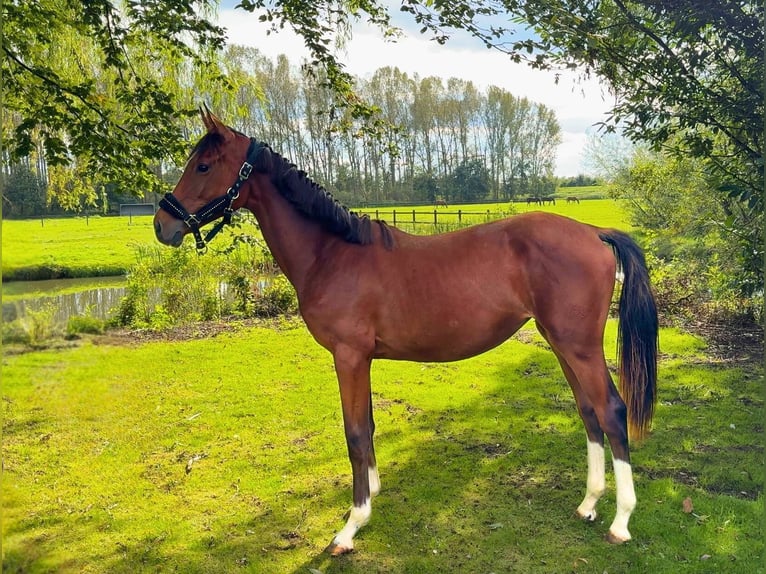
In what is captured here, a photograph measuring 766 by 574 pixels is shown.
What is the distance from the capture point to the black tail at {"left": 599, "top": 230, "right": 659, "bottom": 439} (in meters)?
2.78

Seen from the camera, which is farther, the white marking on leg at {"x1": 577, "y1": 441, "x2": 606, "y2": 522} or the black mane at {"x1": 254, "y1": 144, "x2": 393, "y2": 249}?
the white marking on leg at {"x1": 577, "y1": 441, "x2": 606, "y2": 522}

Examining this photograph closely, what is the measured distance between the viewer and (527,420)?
4.18 metres

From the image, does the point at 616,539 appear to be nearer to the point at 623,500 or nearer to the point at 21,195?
the point at 623,500

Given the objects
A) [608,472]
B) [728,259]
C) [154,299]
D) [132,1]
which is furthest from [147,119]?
[728,259]

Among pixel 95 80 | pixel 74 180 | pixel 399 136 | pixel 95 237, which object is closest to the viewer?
pixel 95 80

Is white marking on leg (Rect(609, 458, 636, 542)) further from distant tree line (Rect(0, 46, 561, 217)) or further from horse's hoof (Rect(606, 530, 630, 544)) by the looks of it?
distant tree line (Rect(0, 46, 561, 217))

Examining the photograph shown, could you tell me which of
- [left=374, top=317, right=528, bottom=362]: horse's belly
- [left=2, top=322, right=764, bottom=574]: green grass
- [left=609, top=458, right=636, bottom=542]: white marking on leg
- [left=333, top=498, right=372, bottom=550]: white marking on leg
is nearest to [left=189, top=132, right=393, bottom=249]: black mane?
[left=374, top=317, right=528, bottom=362]: horse's belly

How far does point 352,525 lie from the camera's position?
2621mm

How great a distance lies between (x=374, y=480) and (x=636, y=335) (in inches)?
72.2

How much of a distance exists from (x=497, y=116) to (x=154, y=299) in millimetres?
5651

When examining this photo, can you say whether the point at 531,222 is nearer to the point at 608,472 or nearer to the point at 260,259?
the point at 608,472

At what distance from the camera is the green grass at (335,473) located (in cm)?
243

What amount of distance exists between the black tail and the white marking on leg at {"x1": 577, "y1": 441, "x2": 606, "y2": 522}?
24 cm

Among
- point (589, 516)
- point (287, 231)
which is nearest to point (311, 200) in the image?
point (287, 231)
